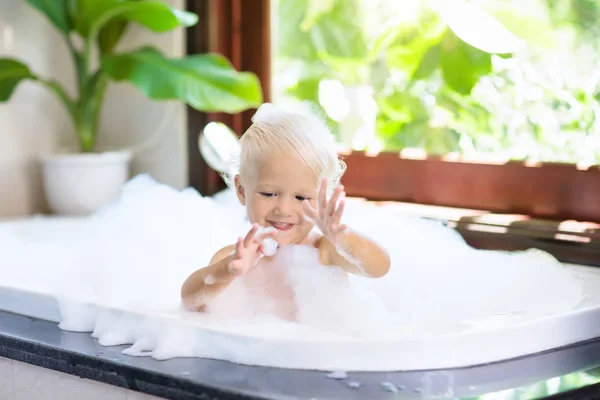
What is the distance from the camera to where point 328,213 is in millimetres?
1216

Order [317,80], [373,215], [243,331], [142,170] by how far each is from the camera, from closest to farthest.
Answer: [243,331]
[373,215]
[317,80]
[142,170]

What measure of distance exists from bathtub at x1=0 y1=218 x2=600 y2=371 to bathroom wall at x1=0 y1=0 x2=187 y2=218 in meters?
1.27

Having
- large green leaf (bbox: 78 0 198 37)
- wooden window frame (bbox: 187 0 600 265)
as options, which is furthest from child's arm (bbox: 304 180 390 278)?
large green leaf (bbox: 78 0 198 37)

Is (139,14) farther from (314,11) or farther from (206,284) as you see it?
(206,284)

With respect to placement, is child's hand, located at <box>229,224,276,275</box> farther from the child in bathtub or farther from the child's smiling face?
the child's smiling face

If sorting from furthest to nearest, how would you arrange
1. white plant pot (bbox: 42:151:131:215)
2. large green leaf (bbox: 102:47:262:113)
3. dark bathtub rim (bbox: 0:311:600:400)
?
white plant pot (bbox: 42:151:131:215) < large green leaf (bbox: 102:47:262:113) < dark bathtub rim (bbox: 0:311:600:400)

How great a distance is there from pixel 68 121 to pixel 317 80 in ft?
2.62

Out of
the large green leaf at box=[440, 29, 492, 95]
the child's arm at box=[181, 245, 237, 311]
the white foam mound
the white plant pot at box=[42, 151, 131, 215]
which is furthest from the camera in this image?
the white plant pot at box=[42, 151, 131, 215]

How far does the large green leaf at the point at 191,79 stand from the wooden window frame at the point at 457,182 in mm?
193

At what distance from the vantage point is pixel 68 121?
260cm

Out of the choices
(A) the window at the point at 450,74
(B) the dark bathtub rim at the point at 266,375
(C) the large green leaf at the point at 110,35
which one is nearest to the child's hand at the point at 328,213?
(B) the dark bathtub rim at the point at 266,375

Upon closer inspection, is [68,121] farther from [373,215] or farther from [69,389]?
[69,389]

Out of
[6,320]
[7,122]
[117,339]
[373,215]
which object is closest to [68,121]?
[7,122]

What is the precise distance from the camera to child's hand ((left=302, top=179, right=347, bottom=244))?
120 cm
